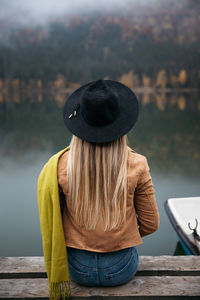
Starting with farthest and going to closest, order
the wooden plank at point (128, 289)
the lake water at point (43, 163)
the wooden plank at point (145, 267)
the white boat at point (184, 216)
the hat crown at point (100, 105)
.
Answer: the lake water at point (43, 163) → the white boat at point (184, 216) → the wooden plank at point (145, 267) → the wooden plank at point (128, 289) → the hat crown at point (100, 105)

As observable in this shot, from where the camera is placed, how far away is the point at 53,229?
1414 mm

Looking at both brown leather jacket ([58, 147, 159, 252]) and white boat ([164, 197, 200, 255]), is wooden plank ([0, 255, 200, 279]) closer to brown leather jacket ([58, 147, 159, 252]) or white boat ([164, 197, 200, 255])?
brown leather jacket ([58, 147, 159, 252])

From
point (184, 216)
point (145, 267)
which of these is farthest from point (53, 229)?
point (184, 216)

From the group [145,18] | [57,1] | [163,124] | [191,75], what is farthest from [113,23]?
[163,124]

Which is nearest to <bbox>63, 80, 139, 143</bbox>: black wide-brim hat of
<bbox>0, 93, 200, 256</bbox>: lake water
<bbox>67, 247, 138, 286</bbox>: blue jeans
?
<bbox>67, 247, 138, 286</bbox>: blue jeans

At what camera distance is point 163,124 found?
22.8m

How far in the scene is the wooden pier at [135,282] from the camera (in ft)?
5.10

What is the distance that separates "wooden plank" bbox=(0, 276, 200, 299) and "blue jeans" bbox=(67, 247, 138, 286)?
0.13 ft

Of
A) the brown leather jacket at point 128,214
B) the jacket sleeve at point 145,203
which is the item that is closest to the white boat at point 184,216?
the jacket sleeve at point 145,203

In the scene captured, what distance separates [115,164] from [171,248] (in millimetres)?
4199

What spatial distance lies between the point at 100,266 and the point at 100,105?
0.74 metres

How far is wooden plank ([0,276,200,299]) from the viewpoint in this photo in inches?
60.9

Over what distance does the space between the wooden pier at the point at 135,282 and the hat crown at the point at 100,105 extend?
0.84 m

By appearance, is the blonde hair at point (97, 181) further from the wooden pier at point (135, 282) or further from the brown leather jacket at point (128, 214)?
the wooden pier at point (135, 282)
